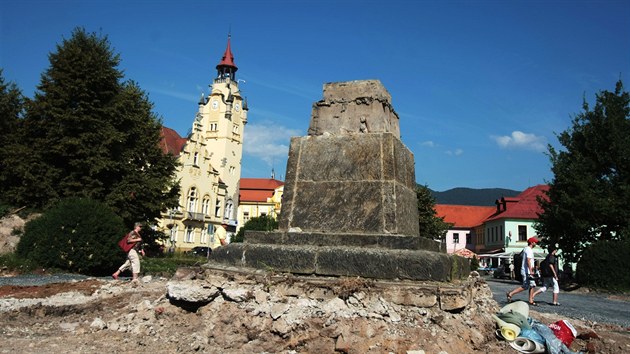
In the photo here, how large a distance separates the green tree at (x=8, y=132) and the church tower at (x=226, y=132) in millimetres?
41434

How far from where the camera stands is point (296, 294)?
188 inches

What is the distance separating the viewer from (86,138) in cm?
2083

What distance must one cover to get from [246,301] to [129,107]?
68.9 feet

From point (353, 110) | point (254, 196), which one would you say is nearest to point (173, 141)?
point (254, 196)

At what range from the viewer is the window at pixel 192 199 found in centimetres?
5759

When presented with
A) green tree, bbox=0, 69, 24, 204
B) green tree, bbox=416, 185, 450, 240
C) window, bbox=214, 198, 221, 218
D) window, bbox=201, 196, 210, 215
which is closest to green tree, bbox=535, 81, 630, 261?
green tree, bbox=416, 185, 450, 240

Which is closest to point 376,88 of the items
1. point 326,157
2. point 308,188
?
point 326,157

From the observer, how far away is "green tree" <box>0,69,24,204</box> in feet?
67.6

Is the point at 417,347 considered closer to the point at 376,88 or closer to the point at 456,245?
the point at 376,88

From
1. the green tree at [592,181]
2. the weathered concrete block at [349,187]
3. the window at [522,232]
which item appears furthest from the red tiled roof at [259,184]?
the weathered concrete block at [349,187]

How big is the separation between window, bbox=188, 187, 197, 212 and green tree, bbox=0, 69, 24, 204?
33.3 m

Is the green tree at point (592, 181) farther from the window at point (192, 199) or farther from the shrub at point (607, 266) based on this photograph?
the window at point (192, 199)

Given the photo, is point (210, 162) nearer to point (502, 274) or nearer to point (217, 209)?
point (217, 209)

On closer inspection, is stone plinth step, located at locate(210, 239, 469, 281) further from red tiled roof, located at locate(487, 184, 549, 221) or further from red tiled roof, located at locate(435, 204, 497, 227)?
red tiled roof, located at locate(435, 204, 497, 227)
